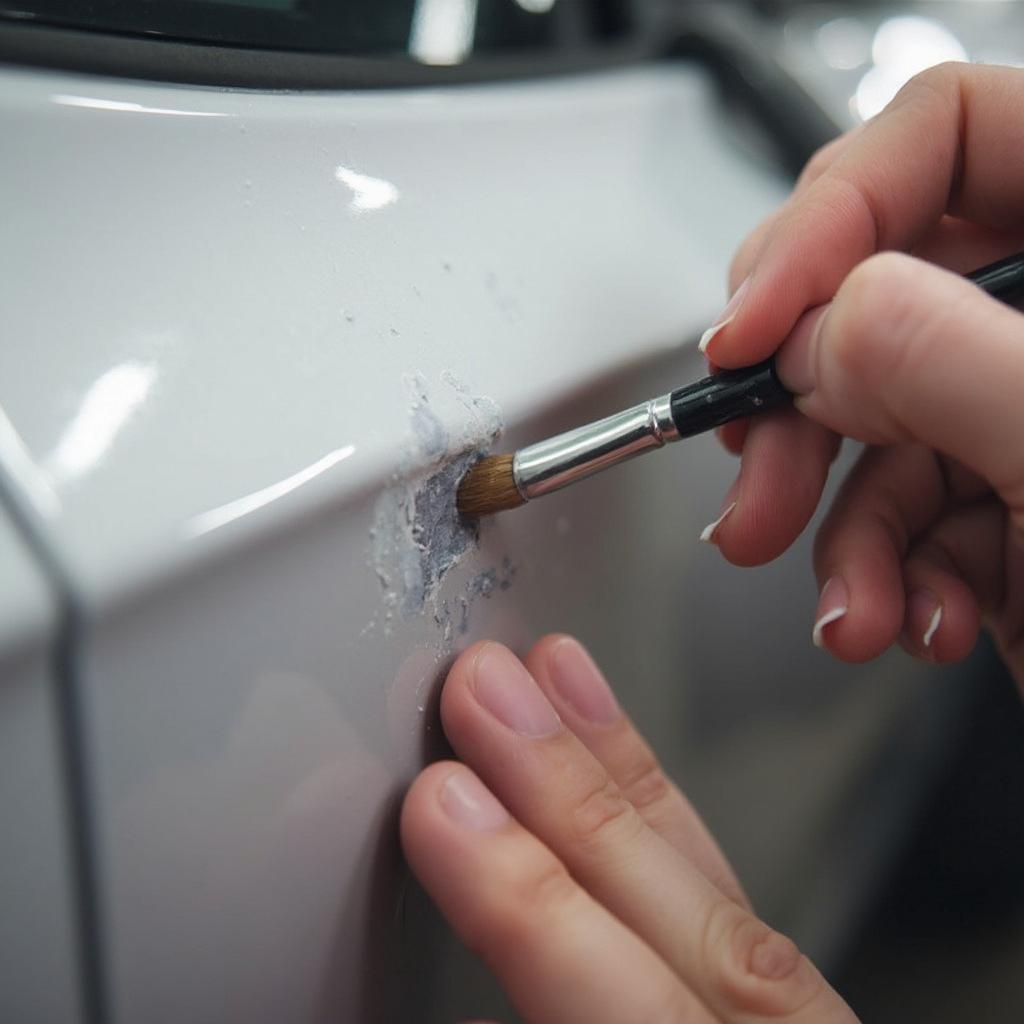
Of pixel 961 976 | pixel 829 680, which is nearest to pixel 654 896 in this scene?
pixel 829 680

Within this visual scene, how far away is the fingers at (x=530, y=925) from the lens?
10.7 inches

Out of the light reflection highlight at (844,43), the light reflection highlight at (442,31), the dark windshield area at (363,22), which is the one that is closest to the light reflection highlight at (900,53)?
the light reflection highlight at (844,43)

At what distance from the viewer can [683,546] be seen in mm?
446

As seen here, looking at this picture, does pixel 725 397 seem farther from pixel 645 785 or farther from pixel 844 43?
pixel 844 43

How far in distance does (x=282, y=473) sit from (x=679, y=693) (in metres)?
0.29

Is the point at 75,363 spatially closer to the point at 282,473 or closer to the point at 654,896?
the point at 282,473

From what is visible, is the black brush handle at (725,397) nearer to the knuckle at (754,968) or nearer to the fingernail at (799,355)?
the fingernail at (799,355)

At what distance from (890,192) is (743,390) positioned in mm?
102

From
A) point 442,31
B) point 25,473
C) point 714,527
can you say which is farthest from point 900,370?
point 442,31

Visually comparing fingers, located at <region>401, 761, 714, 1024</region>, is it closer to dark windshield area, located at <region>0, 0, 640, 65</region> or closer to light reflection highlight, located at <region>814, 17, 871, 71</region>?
dark windshield area, located at <region>0, 0, 640, 65</region>

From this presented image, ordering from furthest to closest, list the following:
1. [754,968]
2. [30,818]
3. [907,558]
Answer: [907,558]
[754,968]
[30,818]

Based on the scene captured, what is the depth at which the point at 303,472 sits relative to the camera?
24 centimetres

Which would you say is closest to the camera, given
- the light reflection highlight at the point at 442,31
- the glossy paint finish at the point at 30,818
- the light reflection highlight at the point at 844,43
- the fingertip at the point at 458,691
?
the glossy paint finish at the point at 30,818

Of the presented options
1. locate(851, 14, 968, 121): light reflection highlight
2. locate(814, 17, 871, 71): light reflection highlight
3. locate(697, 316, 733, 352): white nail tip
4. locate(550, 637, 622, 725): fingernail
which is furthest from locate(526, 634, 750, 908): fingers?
locate(814, 17, 871, 71): light reflection highlight
